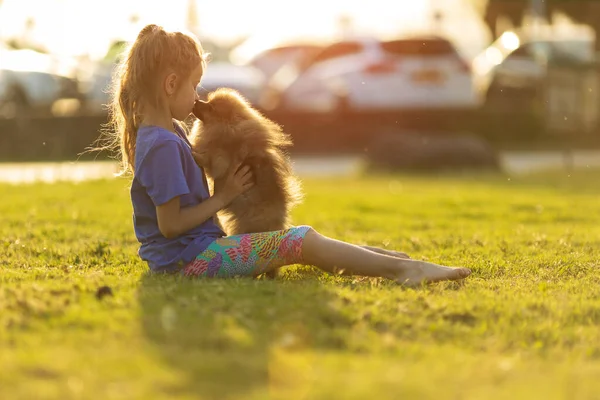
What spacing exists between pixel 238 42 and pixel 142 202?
2087cm

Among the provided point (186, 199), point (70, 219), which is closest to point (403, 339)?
point (186, 199)

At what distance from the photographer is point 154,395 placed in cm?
282

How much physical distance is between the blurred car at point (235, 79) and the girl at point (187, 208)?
12.8 metres

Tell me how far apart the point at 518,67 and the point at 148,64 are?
18.1 m

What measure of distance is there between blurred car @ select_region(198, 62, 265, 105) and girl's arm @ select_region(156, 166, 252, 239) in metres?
12.8

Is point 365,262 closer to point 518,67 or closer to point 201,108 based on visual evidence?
point 201,108

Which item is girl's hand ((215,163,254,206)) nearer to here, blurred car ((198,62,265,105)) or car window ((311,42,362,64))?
blurred car ((198,62,265,105))

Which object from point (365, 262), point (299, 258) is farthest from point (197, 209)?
point (365, 262)

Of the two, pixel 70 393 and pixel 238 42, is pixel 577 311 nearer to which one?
pixel 70 393

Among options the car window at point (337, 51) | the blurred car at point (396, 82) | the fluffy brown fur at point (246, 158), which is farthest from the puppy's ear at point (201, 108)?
the car window at point (337, 51)

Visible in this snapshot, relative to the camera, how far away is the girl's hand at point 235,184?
4832mm

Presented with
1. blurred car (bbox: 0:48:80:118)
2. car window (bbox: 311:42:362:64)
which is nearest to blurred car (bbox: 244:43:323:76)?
car window (bbox: 311:42:362:64)

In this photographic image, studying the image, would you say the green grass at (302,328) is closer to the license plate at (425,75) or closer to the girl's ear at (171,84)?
the girl's ear at (171,84)

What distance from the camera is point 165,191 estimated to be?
4680mm
